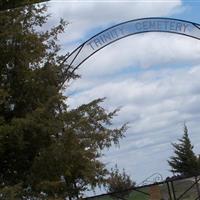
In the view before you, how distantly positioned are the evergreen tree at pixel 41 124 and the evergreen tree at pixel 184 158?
109ft

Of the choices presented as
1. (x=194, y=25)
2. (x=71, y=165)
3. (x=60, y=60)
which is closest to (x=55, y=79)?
(x=60, y=60)

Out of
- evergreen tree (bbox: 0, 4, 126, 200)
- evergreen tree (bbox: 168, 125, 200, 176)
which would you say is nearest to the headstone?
evergreen tree (bbox: 0, 4, 126, 200)

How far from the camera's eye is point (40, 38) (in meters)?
16.1

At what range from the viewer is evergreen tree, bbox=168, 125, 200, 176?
161 ft

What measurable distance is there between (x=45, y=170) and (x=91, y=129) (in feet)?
5.74

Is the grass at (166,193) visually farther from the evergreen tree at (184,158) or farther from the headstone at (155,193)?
the evergreen tree at (184,158)

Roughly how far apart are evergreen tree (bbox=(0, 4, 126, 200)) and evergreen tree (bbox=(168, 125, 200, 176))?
3313 centimetres

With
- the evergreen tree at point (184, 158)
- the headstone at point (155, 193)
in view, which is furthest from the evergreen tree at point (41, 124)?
the evergreen tree at point (184, 158)

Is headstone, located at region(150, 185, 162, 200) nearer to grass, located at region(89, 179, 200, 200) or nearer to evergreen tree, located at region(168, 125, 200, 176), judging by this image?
grass, located at region(89, 179, 200, 200)

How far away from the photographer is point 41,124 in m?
14.8

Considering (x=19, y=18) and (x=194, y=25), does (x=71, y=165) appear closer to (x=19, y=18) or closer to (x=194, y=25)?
(x=19, y=18)

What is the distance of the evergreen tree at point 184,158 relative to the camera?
161ft

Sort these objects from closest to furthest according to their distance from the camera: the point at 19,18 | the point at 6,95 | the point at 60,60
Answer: the point at 6,95
the point at 19,18
the point at 60,60

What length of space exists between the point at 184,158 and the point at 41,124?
37.0 m
